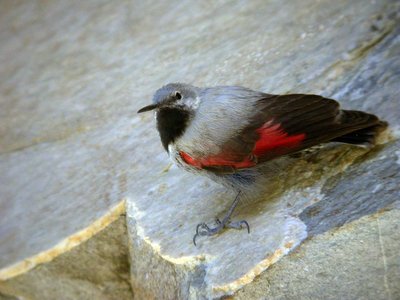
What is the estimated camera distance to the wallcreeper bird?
3.34 m

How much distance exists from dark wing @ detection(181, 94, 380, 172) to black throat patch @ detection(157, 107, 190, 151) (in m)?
0.17

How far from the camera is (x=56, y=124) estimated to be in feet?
17.3

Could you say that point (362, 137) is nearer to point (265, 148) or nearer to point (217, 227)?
point (265, 148)

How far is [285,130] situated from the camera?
333 centimetres

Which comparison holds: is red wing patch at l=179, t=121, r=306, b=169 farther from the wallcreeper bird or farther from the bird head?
the bird head

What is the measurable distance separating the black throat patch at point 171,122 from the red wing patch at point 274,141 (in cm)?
43

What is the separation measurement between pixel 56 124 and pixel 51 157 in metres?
0.42

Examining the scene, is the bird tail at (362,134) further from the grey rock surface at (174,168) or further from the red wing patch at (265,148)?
the red wing patch at (265,148)

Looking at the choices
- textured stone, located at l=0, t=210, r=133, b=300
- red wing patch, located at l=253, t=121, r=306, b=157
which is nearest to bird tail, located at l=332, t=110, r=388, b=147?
red wing patch, located at l=253, t=121, r=306, b=157

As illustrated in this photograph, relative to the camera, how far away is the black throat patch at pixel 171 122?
357 centimetres

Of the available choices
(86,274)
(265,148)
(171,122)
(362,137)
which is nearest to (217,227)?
(265,148)

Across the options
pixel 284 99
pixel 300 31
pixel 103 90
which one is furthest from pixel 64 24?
pixel 284 99

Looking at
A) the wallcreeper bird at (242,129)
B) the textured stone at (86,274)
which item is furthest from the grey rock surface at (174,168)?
the wallcreeper bird at (242,129)

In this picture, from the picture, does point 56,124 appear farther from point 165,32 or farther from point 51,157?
point 165,32
